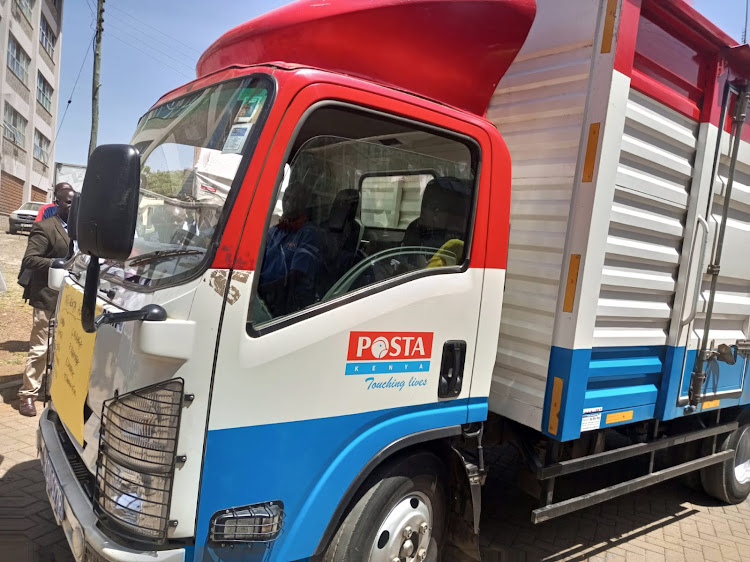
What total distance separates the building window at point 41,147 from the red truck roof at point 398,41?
34.5 m

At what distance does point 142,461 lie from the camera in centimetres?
183

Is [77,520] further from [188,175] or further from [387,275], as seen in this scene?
[387,275]

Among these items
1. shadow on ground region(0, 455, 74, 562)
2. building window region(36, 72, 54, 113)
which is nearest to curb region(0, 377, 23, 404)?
shadow on ground region(0, 455, 74, 562)

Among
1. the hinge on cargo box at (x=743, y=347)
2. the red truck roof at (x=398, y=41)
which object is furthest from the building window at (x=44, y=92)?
the hinge on cargo box at (x=743, y=347)

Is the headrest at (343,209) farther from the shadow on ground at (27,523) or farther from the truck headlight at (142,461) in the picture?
the shadow on ground at (27,523)

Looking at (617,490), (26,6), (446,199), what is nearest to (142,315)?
(446,199)

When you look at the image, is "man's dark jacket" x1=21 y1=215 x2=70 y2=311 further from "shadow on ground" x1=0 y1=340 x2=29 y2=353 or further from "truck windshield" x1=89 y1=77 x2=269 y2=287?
"truck windshield" x1=89 y1=77 x2=269 y2=287

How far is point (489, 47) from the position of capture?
270 cm

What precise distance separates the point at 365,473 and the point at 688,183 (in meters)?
2.55

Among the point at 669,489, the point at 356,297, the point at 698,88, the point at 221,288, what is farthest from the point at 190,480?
the point at 669,489

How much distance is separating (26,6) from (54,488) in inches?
1306

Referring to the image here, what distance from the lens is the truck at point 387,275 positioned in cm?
185

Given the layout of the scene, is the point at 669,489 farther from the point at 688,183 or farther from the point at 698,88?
the point at 698,88

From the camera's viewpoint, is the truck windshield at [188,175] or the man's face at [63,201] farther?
the man's face at [63,201]
